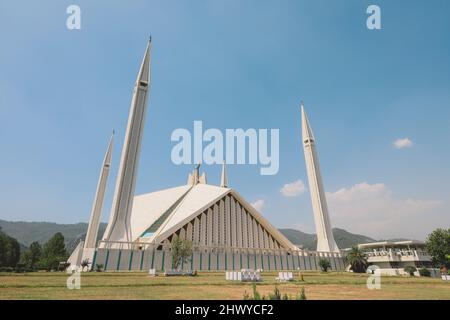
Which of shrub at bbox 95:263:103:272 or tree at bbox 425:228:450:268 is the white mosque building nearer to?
shrub at bbox 95:263:103:272

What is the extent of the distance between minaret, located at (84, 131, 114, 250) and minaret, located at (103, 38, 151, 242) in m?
13.4

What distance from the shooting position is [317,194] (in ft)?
172

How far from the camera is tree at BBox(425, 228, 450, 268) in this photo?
42250 millimetres

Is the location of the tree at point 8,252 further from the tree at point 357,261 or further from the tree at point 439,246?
the tree at point 439,246

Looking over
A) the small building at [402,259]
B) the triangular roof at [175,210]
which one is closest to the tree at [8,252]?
the triangular roof at [175,210]

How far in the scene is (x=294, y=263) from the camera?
1769 inches

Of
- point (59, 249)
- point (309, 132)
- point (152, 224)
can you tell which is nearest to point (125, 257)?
point (152, 224)

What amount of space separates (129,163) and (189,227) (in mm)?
11839

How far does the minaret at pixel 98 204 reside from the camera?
4508 cm

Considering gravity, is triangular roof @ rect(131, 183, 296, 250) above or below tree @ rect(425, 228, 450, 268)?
above

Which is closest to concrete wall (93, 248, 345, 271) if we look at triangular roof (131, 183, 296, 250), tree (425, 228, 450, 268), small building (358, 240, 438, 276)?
triangular roof (131, 183, 296, 250)

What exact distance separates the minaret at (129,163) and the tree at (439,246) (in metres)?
44.9
